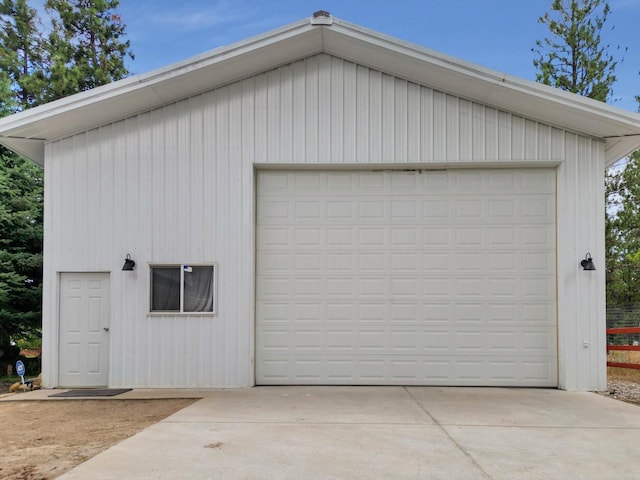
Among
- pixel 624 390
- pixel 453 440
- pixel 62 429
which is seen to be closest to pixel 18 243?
pixel 62 429

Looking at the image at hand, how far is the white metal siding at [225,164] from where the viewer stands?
27.0ft

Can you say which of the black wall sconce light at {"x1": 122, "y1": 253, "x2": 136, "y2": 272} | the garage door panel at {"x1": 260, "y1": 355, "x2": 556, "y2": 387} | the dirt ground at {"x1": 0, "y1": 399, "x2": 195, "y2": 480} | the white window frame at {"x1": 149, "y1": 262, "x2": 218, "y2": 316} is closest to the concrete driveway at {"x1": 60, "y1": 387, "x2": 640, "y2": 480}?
the dirt ground at {"x1": 0, "y1": 399, "x2": 195, "y2": 480}

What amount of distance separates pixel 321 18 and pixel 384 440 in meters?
5.79

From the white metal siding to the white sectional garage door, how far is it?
341mm

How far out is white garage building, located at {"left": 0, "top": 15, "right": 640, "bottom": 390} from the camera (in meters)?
8.23

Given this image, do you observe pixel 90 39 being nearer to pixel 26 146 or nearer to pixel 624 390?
pixel 26 146

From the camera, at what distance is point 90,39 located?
18375 millimetres

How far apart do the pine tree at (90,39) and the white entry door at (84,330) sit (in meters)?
11.0

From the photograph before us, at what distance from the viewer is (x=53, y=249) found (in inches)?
328

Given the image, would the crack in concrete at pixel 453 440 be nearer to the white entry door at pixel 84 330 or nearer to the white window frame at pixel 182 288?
the white window frame at pixel 182 288

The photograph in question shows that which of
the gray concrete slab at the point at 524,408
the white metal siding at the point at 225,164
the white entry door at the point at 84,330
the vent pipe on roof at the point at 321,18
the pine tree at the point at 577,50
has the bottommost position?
the gray concrete slab at the point at 524,408

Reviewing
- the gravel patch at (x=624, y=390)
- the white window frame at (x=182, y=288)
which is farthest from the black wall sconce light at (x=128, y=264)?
the gravel patch at (x=624, y=390)

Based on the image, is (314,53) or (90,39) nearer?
(314,53)

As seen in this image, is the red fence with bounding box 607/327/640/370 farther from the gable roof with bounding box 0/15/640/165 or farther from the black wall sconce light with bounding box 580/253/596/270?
the gable roof with bounding box 0/15/640/165
